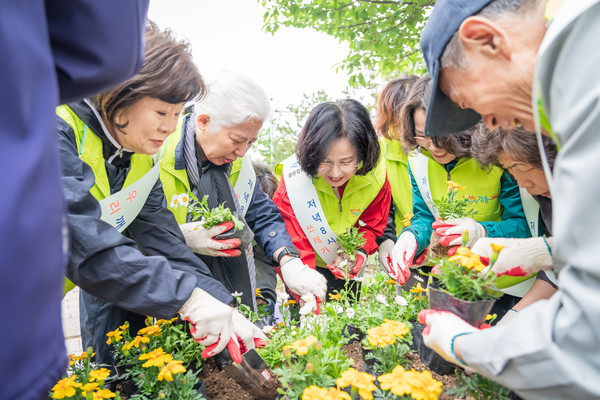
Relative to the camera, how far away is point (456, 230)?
6.20 feet

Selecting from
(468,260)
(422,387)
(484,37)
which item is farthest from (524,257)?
(484,37)

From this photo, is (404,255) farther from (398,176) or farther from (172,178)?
(172,178)

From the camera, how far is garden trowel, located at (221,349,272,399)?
4.92 feet

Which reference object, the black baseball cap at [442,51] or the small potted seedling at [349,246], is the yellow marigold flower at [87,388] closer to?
the black baseball cap at [442,51]

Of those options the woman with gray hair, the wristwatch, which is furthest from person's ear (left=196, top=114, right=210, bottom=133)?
the wristwatch

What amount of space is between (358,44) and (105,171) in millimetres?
2310

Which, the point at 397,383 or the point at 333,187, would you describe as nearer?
the point at 397,383

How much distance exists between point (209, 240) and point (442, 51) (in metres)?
1.44

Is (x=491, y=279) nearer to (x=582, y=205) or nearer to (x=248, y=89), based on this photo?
(x=582, y=205)

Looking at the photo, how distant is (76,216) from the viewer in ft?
4.39

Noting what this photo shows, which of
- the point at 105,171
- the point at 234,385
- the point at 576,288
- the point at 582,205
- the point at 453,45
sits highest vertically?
the point at 453,45

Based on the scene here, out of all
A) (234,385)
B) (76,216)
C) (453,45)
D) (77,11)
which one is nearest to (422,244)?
(234,385)

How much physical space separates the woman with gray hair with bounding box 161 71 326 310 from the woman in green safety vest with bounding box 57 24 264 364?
0.62 feet

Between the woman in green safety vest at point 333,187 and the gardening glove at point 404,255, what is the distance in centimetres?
28
